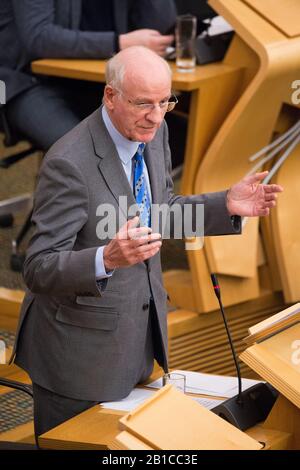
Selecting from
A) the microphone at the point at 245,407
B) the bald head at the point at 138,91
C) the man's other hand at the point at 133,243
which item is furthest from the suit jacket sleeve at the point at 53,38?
the man's other hand at the point at 133,243

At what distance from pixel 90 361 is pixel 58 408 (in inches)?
6.1

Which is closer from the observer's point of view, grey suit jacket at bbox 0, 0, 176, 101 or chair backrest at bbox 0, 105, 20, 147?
grey suit jacket at bbox 0, 0, 176, 101

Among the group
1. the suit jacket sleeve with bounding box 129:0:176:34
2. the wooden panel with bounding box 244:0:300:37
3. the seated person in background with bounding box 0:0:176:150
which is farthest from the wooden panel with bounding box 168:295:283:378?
the suit jacket sleeve with bounding box 129:0:176:34

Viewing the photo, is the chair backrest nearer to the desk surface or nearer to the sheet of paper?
the desk surface

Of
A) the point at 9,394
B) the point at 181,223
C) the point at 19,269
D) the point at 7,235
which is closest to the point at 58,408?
the point at 181,223

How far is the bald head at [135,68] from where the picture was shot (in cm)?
259

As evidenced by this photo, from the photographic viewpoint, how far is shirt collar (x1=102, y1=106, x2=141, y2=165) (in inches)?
107

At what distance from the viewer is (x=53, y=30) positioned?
14.2ft

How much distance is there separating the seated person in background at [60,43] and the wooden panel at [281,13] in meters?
0.44

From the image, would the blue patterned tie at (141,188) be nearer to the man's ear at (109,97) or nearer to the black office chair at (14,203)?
the man's ear at (109,97)

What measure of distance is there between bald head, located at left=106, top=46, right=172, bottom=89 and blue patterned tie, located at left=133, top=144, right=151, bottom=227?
9.0 inches

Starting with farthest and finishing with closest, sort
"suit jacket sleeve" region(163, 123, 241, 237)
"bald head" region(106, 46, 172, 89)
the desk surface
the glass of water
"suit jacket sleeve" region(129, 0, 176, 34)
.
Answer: "suit jacket sleeve" region(129, 0, 176, 34) → the glass of water → the desk surface → "suit jacket sleeve" region(163, 123, 241, 237) → "bald head" region(106, 46, 172, 89)

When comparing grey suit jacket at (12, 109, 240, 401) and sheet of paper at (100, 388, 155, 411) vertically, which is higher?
grey suit jacket at (12, 109, 240, 401)

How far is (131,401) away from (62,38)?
6.49 feet
